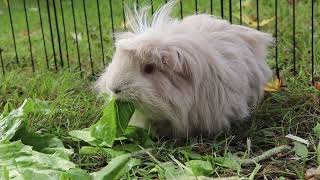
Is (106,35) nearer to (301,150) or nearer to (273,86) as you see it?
(273,86)

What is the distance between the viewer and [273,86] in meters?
2.59

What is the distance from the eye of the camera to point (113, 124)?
2041 mm

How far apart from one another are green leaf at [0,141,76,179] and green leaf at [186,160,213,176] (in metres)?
0.38

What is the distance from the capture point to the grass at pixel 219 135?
1.88 m

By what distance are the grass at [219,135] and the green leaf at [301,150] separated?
18 millimetres

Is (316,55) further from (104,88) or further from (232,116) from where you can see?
(104,88)

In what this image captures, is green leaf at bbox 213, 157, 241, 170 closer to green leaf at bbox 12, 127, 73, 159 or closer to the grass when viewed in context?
the grass

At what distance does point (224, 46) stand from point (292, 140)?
45 cm

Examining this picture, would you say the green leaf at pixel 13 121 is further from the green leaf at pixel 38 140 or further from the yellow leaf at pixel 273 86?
the yellow leaf at pixel 273 86

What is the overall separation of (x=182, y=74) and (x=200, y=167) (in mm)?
398

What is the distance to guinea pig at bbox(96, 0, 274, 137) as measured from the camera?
77.0 inches

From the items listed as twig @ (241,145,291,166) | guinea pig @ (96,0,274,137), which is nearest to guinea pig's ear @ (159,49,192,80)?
guinea pig @ (96,0,274,137)

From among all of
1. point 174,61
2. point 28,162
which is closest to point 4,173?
point 28,162

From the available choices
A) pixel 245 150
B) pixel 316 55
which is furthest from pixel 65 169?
pixel 316 55
